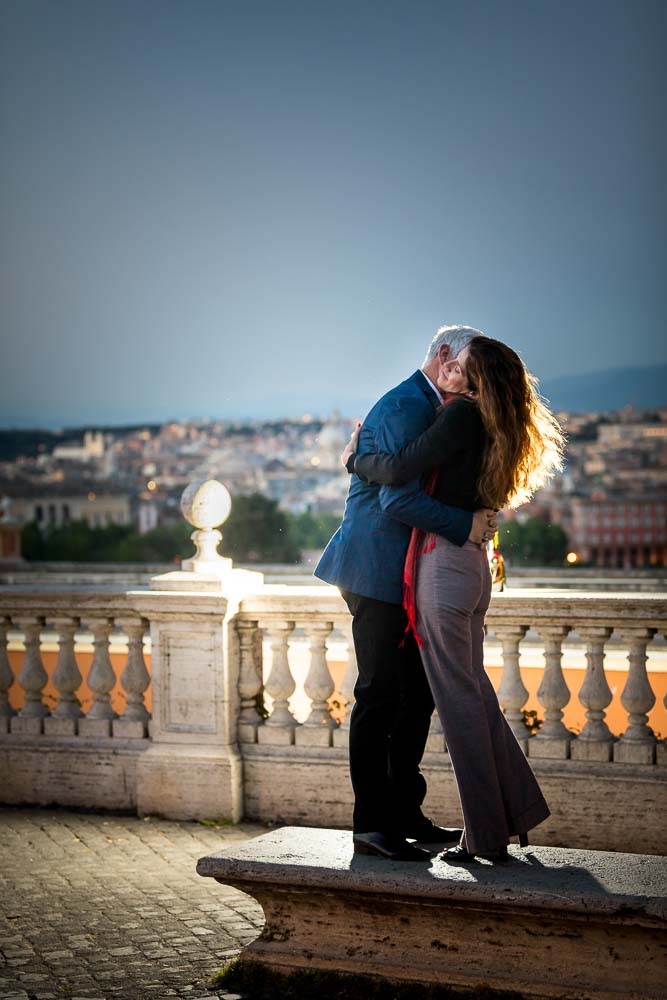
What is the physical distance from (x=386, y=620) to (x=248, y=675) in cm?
215

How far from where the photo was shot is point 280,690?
18.1ft

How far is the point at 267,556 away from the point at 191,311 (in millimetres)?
16470

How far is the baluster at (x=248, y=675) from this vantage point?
5.58 metres

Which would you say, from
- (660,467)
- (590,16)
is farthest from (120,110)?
(660,467)

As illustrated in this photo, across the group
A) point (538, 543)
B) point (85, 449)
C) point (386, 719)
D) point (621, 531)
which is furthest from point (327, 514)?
point (386, 719)

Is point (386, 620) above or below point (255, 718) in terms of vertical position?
above

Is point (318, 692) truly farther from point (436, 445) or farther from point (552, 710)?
point (436, 445)

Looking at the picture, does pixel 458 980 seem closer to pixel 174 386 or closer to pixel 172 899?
pixel 172 899

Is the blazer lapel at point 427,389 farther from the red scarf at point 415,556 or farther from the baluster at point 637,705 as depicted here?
the baluster at point 637,705

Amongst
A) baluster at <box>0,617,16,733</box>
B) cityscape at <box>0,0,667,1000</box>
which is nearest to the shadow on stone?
cityscape at <box>0,0,667,1000</box>

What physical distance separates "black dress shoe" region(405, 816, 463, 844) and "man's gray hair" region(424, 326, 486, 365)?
1.32 meters

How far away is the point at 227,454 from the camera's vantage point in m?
95.2

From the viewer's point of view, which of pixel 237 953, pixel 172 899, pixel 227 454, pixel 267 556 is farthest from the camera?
pixel 227 454

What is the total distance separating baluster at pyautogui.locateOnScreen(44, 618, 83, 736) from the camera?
5.81 m
